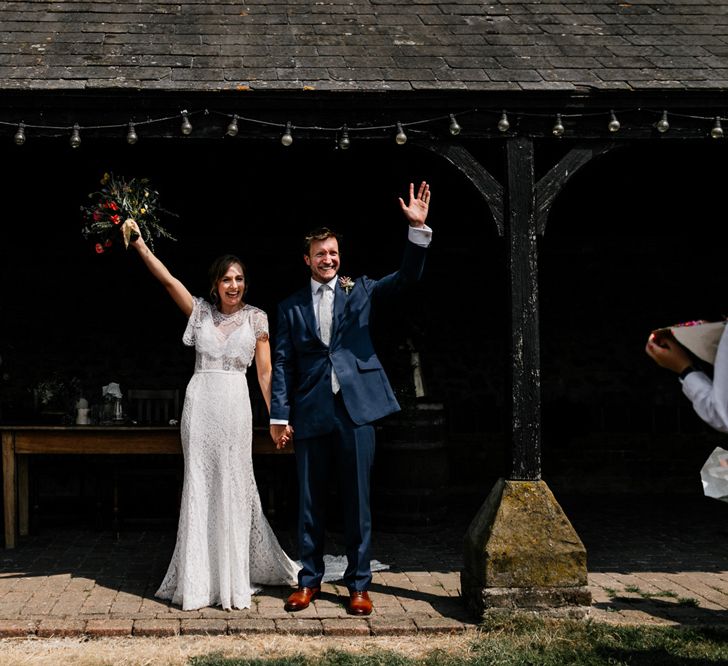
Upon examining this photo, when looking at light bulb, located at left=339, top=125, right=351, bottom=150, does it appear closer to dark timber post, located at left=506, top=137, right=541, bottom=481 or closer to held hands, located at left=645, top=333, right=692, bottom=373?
dark timber post, located at left=506, top=137, right=541, bottom=481

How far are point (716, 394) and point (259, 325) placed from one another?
3056mm

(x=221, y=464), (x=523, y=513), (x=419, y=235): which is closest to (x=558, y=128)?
(x=419, y=235)

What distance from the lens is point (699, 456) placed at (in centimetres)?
918

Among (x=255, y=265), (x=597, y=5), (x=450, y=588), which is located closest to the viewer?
(x=450, y=588)

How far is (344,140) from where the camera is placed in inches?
209

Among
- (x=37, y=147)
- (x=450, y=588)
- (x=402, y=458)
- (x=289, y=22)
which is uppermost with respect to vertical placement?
(x=289, y=22)

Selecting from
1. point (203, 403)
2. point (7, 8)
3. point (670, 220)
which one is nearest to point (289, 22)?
point (7, 8)

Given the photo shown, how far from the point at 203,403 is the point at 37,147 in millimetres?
3235

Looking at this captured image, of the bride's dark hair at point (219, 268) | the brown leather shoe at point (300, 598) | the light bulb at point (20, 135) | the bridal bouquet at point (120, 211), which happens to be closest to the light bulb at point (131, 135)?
the bridal bouquet at point (120, 211)

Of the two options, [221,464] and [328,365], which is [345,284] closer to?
[328,365]

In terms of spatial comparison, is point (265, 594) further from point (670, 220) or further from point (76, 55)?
point (670, 220)

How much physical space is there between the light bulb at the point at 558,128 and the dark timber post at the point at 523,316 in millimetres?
209

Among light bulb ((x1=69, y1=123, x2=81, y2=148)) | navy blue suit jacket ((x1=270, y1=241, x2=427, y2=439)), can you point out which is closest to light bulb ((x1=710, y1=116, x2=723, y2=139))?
navy blue suit jacket ((x1=270, y1=241, x2=427, y2=439))

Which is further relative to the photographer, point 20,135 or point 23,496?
point 23,496
